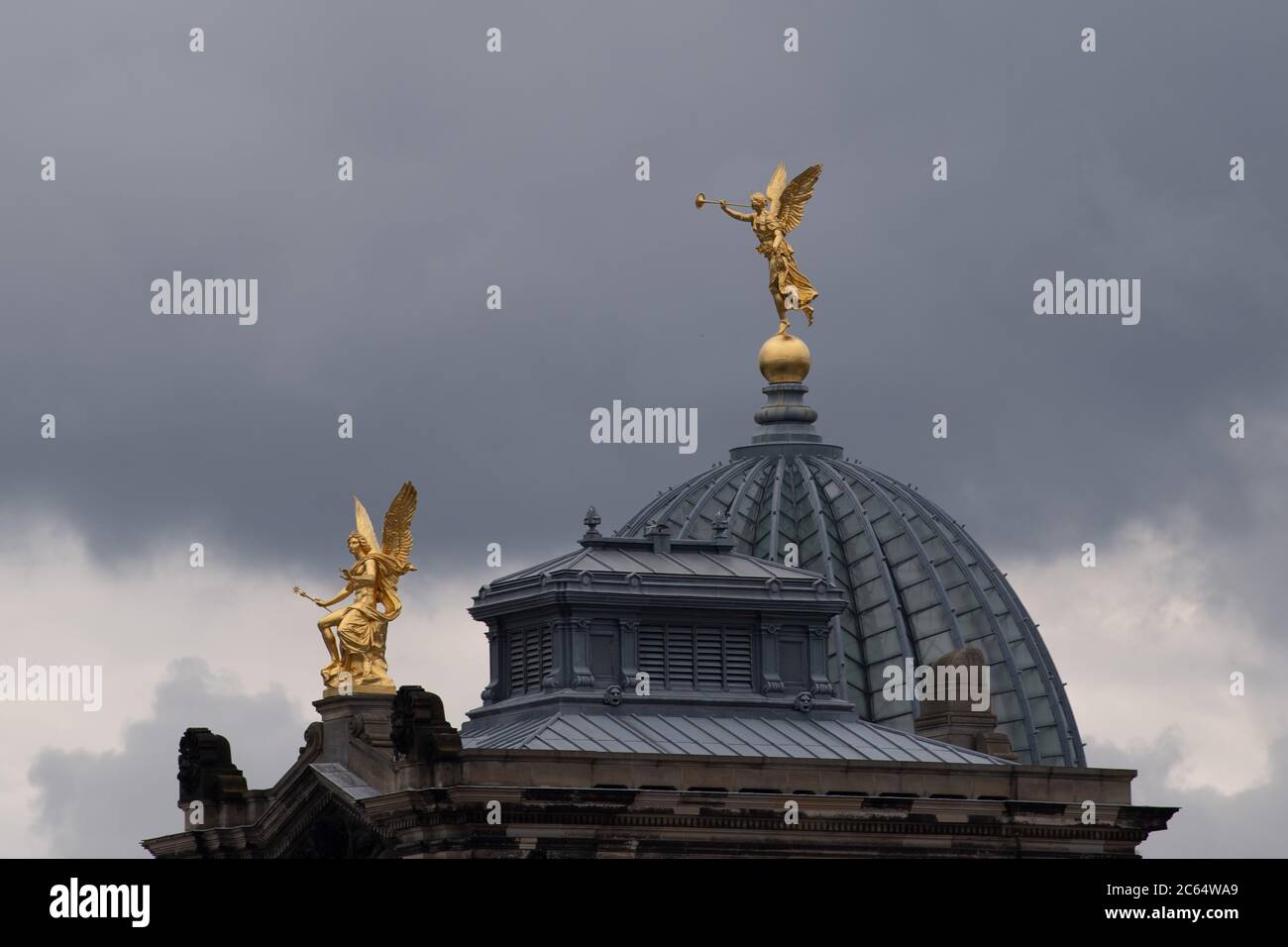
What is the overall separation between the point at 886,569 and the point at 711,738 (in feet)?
162

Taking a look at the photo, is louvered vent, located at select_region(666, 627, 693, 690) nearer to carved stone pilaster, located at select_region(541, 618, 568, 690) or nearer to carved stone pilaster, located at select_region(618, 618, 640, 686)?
carved stone pilaster, located at select_region(618, 618, 640, 686)

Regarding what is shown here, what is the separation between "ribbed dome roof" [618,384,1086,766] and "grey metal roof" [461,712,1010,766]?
141 feet

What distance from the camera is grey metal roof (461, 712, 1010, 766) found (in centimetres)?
12900

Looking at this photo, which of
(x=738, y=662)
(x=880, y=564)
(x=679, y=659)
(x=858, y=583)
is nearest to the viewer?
(x=679, y=659)

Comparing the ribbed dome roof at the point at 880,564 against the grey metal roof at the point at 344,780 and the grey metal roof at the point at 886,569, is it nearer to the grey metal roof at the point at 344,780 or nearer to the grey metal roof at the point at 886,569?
the grey metal roof at the point at 886,569

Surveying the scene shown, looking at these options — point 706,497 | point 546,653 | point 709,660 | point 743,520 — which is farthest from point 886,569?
point 546,653

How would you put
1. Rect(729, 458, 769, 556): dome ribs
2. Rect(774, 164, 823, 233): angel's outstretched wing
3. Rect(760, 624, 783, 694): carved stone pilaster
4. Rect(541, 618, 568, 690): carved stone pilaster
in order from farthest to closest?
Rect(729, 458, 769, 556): dome ribs → Rect(774, 164, 823, 233): angel's outstretched wing → Rect(760, 624, 783, 694): carved stone pilaster → Rect(541, 618, 568, 690): carved stone pilaster

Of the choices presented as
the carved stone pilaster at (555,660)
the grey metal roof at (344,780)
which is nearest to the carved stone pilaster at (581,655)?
the carved stone pilaster at (555,660)

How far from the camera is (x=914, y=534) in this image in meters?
179

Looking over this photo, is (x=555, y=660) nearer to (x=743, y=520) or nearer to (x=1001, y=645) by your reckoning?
(x=743, y=520)

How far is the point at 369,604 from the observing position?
13175 cm

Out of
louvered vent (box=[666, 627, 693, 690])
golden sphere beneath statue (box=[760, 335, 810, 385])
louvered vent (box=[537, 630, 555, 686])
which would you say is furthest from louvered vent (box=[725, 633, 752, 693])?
golden sphere beneath statue (box=[760, 335, 810, 385])
